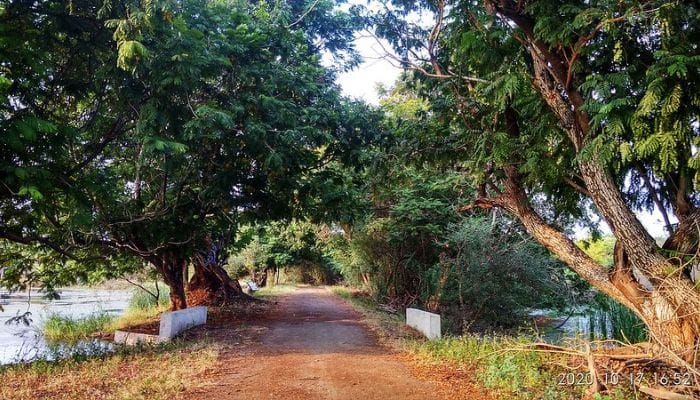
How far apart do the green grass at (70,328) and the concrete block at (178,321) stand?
3212 mm

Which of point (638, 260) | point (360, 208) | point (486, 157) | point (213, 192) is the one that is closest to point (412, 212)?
point (360, 208)

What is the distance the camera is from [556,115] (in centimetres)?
713

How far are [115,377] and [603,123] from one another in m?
7.71

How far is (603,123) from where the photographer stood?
595cm

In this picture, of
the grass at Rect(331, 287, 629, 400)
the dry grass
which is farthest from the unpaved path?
the grass at Rect(331, 287, 629, 400)

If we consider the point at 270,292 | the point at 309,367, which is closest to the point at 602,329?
the point at 309,367

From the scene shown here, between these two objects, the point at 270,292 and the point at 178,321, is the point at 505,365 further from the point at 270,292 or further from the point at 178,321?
the point at 270,292

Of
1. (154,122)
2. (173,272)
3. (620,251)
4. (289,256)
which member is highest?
(154,122)

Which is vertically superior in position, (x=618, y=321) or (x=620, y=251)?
(x=620, y=251)

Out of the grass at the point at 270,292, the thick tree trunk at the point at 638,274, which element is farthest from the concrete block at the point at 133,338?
the grass at the point at 270,292

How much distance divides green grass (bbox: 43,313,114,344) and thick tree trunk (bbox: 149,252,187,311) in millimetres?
2481

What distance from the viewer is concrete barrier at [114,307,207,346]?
1070cm

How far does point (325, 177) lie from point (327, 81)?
3.51 meters

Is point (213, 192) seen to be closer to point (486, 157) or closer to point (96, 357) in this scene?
point (96, 357)
